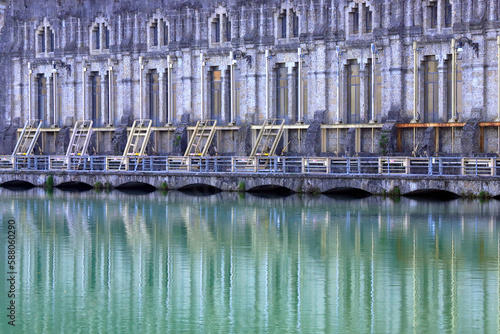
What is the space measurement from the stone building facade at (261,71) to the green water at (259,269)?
40.1 ft

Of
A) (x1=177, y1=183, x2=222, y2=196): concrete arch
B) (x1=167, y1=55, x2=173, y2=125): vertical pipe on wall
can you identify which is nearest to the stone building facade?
(x1=167, y1=55, x2=173, y2=125): vertical pipe on wall

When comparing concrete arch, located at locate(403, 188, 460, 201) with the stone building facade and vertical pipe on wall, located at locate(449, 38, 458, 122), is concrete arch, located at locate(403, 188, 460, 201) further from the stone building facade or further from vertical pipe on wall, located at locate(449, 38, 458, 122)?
vertical pipe on wall, located at locate(449, 38, 458, 122)

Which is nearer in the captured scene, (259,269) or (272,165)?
(259,269)

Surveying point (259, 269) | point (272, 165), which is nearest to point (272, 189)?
point (272, 165)

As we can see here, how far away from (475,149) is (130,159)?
19.8m

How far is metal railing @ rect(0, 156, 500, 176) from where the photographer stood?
46594mm

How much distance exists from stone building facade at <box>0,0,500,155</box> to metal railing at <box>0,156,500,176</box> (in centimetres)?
247

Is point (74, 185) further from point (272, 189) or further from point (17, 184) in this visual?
point (272, 189)

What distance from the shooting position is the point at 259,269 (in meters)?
25.4

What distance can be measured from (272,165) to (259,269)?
28.5 metres

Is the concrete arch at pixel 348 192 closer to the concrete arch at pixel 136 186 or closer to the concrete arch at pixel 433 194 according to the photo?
the concrete arch at pixel 433 194

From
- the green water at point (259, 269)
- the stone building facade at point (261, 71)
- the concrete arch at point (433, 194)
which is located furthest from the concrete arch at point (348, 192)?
the green water at point (259, 269)

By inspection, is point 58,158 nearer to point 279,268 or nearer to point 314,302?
point 279,268

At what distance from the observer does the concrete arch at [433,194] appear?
45500 mm
